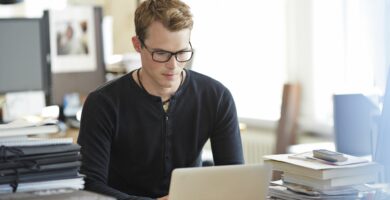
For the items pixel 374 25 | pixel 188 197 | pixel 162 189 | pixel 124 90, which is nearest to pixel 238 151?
pixel 162 189

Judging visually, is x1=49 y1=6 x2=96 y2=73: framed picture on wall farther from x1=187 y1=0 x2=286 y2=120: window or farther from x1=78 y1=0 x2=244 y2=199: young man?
x1=78 y1=0 x2=244 y2=199: young man

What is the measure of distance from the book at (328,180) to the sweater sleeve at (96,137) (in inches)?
21.9

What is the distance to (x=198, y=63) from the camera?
5109mm

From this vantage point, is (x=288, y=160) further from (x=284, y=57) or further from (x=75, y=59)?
(x=75, y=59)

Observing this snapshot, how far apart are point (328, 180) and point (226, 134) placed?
609 millimetres

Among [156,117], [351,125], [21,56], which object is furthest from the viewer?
[21,56]

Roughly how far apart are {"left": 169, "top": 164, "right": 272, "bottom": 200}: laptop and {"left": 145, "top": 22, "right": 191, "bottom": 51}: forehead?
1.80 ft

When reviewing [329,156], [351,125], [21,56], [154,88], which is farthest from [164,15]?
[21,56]

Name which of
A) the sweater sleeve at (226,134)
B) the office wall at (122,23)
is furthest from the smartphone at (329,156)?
the office wall at (122,23)

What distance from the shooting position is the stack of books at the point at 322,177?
1945 millimetres

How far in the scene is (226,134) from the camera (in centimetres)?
250

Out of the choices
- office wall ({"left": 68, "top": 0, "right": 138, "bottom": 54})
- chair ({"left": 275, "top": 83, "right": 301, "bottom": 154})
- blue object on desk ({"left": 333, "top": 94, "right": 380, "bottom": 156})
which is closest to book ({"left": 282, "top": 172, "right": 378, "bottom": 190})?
blue object on desk ({"left": 333, "top": 94, "right": 380, "bottom": 156})

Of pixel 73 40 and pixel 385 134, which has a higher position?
pixel 73 40

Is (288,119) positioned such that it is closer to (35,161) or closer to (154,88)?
(154,88)
